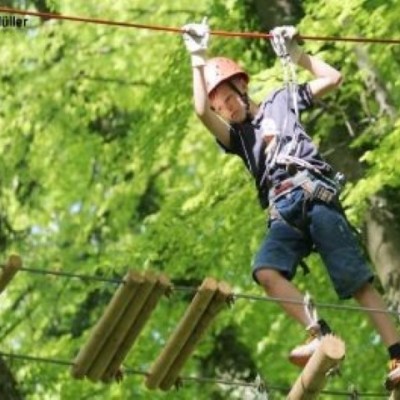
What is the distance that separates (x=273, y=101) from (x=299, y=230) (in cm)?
67

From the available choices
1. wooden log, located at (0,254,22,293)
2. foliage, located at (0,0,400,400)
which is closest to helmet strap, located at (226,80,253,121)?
wooden log, located at (0,254,22,293)

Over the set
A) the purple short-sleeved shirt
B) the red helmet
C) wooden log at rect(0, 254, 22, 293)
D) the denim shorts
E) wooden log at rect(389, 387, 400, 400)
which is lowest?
wooden log at rect(389, 387, 400, 400)

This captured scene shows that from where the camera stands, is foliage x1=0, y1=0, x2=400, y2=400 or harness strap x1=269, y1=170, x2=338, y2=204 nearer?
harness strap x1=269, y1=170, x2=338, y2=204

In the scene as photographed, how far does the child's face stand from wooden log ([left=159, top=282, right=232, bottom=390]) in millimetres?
833

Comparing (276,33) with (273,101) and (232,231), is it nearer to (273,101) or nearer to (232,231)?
(273,101)

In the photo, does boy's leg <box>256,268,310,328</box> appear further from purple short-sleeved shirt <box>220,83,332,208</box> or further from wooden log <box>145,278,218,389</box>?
purple short-sleeved shirt <box>220,83,332,208</box>

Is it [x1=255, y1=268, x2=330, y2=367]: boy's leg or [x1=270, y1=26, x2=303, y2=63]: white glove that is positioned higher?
[x1=270, y1=26, x2=303, y2=63]: white glove

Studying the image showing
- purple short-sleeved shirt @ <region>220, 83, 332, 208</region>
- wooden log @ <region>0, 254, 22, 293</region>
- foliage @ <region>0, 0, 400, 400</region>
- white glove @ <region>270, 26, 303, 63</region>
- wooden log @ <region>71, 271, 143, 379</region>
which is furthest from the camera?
foliage @ <region>0, 0, 400, 400</region>

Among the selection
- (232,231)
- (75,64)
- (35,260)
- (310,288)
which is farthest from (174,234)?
(35,260)

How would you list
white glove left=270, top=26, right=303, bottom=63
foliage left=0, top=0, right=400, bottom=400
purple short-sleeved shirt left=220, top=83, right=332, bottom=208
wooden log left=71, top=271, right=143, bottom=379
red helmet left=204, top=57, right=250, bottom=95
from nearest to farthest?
wooden log left=71, top=271, right=143, bottom=379, purple short-sleeved shirt left=220, top=83, right=332, bottom=208, red helmet left=204, top=57, right=250, bottom=95, white glove left=270, top=26, right=303, bottom=63, foliage left=0, top=0, right=400, bottom=400

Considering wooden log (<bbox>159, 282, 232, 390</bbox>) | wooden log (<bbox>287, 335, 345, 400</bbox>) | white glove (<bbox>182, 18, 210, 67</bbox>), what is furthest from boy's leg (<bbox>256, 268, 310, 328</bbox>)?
white glove (<bbox>182, 18, 210, 67</bbox>)

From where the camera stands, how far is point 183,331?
21.3 ft

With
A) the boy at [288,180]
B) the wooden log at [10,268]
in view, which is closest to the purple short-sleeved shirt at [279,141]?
the boy at [288,180]

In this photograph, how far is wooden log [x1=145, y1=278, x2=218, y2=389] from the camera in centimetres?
634
